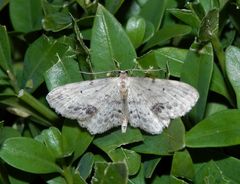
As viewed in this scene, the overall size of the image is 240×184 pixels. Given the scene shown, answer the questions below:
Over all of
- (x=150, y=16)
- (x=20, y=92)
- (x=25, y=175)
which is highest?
(x=150, y=16)

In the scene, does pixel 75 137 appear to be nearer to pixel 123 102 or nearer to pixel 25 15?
pixel 123 102

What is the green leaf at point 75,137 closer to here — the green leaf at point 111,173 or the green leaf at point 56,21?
the green leaf at point 111,173

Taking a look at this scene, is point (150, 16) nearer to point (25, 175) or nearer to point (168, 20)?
point (168, 20)

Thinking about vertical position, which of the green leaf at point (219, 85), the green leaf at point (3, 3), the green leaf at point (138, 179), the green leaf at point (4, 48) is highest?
the green leaf at point (3, 3)

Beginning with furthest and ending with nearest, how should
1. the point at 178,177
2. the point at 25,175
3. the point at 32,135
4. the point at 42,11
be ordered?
the point at 42,11, the point at 32,135, the point at 25,175, the point at 178,177

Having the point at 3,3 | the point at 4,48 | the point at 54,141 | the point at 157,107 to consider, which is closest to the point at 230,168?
the point at 157,107

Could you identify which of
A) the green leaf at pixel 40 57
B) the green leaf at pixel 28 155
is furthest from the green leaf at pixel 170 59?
the green leaf at pixel 28 155

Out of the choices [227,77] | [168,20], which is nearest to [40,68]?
[168,20]
